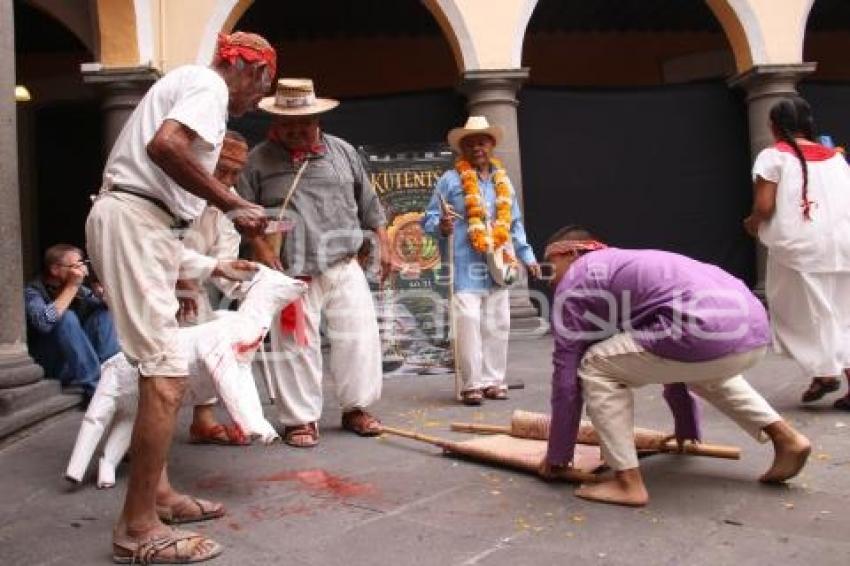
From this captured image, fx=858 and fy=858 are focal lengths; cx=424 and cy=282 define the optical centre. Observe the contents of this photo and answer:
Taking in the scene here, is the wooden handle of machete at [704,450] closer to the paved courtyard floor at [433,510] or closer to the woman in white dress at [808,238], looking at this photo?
the paved courtyard floor at [433,510]

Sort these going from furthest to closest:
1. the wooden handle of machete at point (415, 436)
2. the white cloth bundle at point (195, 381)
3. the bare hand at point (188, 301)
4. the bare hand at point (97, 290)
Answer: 1. the bare hand at point (97, 290)
2. the bare hand at point (188, 301)
3. the wooden handle of machete at point (415, 436)
4. the white cloth bundle at point (195, 381)

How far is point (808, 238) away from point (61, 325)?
4453 mm

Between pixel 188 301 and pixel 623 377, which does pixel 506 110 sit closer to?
pixel 188 301

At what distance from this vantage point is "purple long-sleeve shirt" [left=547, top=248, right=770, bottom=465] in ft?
10.4

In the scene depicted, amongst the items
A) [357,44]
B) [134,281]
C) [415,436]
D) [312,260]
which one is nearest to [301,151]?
[312,260]

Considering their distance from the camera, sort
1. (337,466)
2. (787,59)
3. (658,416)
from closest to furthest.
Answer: (337,466) < (658,416) < (787,59)

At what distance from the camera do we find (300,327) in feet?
14.6

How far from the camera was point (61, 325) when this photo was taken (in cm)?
527

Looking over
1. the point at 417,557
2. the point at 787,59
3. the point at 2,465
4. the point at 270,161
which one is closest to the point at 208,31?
the point at 270,161

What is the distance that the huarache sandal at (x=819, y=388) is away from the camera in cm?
482

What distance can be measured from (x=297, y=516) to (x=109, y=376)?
1.10 meters

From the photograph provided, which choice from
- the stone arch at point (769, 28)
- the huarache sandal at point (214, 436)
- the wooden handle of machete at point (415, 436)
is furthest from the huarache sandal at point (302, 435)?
the stone arch at point (769, 28)

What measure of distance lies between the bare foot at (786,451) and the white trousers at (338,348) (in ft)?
6.84

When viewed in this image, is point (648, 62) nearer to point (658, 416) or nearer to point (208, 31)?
point (208, 31)
